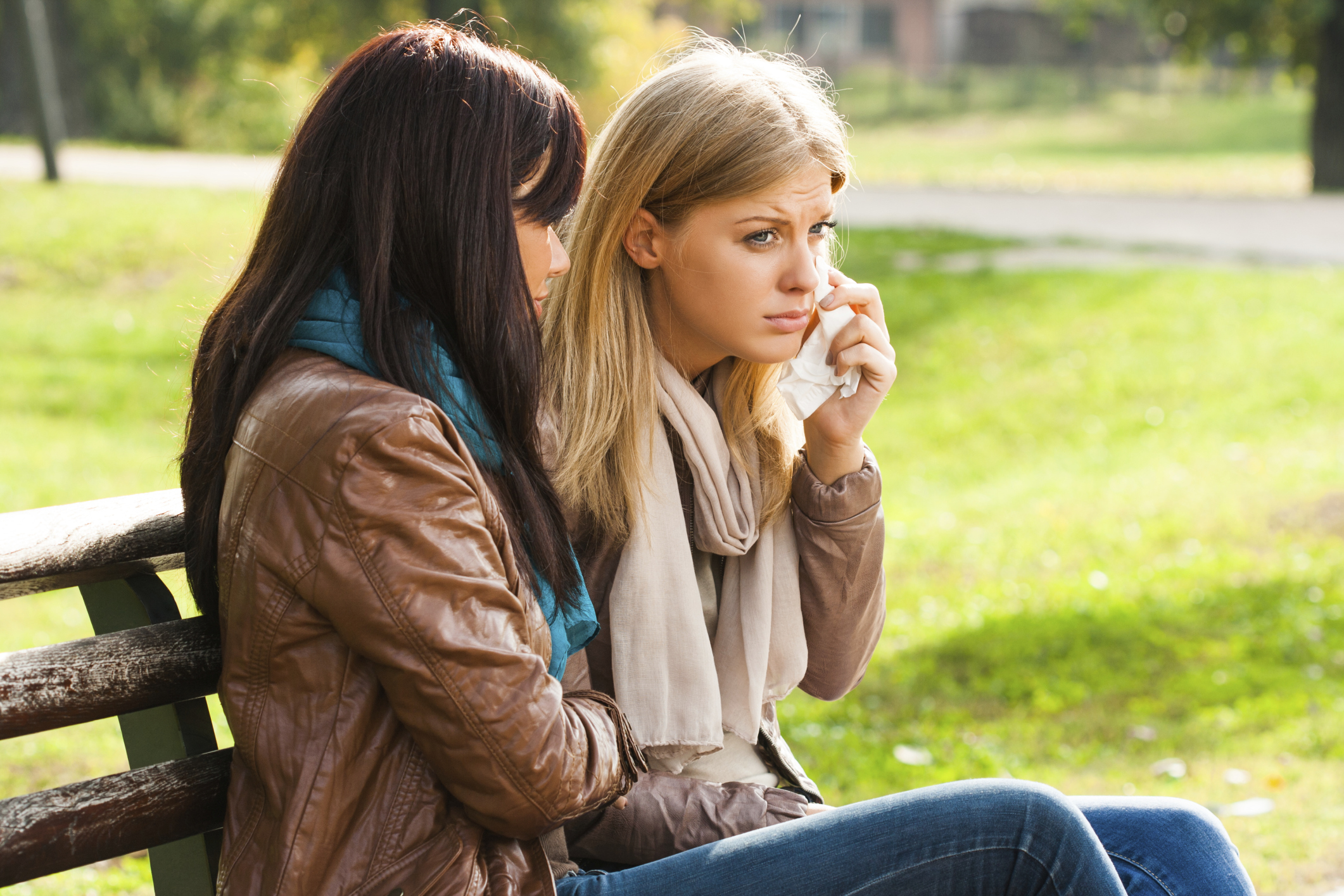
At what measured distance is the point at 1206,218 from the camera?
15.2 metres

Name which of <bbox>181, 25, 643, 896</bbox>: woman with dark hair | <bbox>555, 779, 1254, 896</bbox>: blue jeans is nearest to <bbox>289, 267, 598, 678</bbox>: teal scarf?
<bbox>181, 25, 643, 896</bbox>: woman with dark hair

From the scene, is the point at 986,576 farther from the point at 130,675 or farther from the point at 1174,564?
the point at 130,675

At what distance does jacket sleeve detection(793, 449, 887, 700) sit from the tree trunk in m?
17.0

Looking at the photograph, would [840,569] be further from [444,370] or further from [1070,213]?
[1070,213]

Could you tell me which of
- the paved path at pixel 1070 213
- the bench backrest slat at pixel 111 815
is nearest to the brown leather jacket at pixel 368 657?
the bench backrest slat at pixel 111 815

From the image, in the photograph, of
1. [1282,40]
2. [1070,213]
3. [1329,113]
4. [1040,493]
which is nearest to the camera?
[1040,493]

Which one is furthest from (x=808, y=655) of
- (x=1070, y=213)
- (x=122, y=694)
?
(x=1070, y=213)

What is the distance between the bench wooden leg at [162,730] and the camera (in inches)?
73.7

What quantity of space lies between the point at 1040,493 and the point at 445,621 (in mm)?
6387

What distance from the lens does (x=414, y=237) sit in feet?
5.38

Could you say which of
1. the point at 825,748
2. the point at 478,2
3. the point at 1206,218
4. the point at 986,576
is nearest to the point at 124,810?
the point at 825,748

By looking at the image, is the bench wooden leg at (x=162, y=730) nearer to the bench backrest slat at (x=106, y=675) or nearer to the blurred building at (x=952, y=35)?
the bench backrest slat at (x=106, y=675)

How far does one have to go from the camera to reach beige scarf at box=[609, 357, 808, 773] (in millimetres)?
2164

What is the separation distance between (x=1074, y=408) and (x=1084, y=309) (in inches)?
72.8
